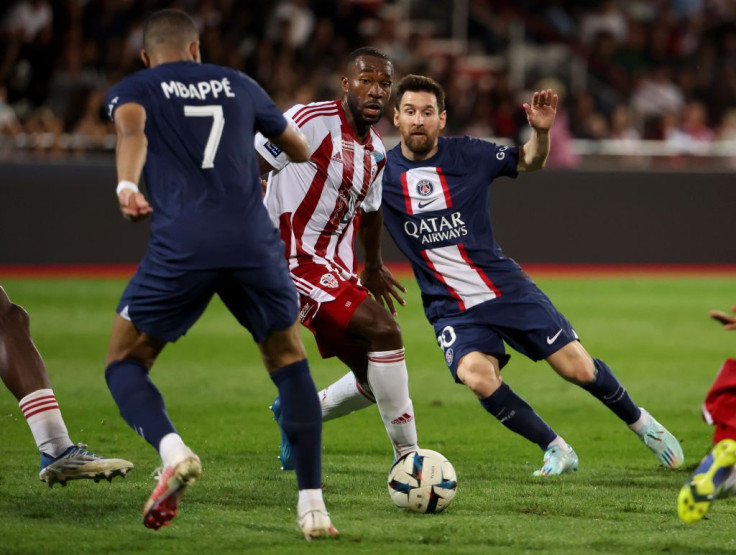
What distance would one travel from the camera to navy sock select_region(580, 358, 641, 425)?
21.3 ft

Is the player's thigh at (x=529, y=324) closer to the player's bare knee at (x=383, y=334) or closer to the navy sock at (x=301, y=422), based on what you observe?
the player's bare knee at (x=383, y=334)

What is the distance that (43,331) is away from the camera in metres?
11.8

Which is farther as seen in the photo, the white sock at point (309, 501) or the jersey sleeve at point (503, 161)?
the jersey sleeve at point (503, 161)

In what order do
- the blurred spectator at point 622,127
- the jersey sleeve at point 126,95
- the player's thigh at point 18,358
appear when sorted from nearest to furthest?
the jersey sleeve at point 126,95 → the player's thigh at point 18,358 → the blurred spectator at point 622,127

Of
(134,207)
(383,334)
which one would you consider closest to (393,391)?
(383,334)

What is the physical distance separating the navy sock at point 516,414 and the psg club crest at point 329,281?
1.03m

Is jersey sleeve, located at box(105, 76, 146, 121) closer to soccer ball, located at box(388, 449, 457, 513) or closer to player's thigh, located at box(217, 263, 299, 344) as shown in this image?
player's thigh, located at box(217, 263, 299, 344)

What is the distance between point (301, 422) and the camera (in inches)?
190

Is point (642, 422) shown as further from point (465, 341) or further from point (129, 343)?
point (129, 343)

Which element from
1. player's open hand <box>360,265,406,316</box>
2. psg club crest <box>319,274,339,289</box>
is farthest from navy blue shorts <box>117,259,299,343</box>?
player's open hand <box>360,265,406,316</box>

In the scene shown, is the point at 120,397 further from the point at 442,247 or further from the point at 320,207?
the point at 442,247

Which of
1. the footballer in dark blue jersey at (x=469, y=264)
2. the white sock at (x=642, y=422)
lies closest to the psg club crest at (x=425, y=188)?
the footballer in dark blue jersey at (x=469, y=264)

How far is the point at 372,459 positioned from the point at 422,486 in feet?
4.59

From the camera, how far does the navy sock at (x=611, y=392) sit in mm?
6500
